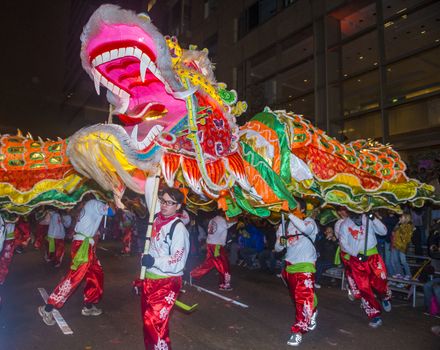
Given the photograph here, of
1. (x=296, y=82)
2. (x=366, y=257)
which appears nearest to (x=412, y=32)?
(x=296, y=82)

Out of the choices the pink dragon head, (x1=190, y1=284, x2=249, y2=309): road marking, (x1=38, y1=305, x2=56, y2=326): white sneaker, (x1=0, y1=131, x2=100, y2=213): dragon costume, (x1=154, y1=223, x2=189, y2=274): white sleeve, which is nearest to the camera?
the pink dragon head

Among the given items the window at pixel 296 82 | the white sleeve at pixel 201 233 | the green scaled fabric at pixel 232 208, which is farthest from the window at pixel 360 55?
the green scaled fabric at pixel 232 208

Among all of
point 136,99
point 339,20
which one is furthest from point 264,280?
point 339,20

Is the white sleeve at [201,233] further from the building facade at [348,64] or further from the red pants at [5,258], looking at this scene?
the red pants at [5,258]

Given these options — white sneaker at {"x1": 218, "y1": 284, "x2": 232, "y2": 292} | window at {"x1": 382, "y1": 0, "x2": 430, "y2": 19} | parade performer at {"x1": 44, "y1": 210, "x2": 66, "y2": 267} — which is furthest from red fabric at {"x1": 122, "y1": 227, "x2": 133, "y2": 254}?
window at {"x1": 382, "y1": 0, "x2": 430, "y2": 19}

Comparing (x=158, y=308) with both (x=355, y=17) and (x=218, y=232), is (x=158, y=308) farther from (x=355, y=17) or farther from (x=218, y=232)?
(x=355, y=17)

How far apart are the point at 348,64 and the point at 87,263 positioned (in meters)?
9.99

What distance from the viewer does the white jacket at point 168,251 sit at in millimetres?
2969

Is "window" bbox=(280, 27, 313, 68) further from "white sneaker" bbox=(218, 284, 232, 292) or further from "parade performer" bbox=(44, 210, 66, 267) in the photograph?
"parade performer" bbox=(44, 210, 66, 267)

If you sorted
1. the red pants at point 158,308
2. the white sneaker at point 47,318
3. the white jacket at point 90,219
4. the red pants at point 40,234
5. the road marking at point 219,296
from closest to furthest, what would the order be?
the red pants at point 158,308, the white sneaker at point 47,318, the white jacket at point 90,219, the road marking at point 219,296, the red pants at point 40,234

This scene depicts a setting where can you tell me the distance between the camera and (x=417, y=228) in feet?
23.3

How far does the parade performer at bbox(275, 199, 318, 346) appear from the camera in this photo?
4020 mm

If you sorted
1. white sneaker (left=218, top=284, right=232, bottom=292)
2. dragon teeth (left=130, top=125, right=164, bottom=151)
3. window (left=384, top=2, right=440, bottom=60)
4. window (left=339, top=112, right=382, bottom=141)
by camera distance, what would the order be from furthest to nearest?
1. window (left=339, top=112, right=382, bottom=141)
2. window (left=384, top=2, right=440, bottom=60)
3. white sneaker (left=218, top=284, right=232, bottom=292)
4. dragon teeth (left=130, top=125, right=164, bottom=151)

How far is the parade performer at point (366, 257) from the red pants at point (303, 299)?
1194mm
